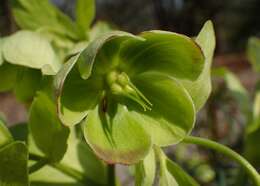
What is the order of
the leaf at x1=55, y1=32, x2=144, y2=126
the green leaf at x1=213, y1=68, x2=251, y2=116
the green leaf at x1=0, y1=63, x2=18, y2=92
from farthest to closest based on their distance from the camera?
the green leaf at x1=213, y1=68, x2=251, y2=116
the green leaf at x1=0, y1=63, x2=18, y2=92
the leaf at x1=55, y1=32, x2=144, y2=126

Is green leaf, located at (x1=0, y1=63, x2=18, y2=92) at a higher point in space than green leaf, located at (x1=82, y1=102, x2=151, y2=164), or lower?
lower

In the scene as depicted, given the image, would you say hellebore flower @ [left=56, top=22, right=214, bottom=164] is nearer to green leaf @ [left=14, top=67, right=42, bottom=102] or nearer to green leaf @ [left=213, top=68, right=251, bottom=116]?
green leaf @ [left=14, top=67, right=42, bottom=102]

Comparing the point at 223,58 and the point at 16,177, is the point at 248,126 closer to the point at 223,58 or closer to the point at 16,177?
the point at 16,177

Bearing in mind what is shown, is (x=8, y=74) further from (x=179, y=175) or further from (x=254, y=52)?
(x=254, y=52)

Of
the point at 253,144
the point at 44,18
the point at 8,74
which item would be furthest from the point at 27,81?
the point at 253,144

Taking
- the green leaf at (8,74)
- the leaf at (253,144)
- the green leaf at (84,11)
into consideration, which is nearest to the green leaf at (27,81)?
the green leaf at (8,74)

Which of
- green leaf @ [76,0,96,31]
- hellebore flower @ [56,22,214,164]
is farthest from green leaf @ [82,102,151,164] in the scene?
green leaf @ [76,0,96,31]

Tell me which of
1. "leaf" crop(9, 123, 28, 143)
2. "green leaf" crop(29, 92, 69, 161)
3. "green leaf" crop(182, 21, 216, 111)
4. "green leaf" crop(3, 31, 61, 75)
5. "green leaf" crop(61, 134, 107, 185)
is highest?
"green leaf" crop(182, 21, 216, 111)
